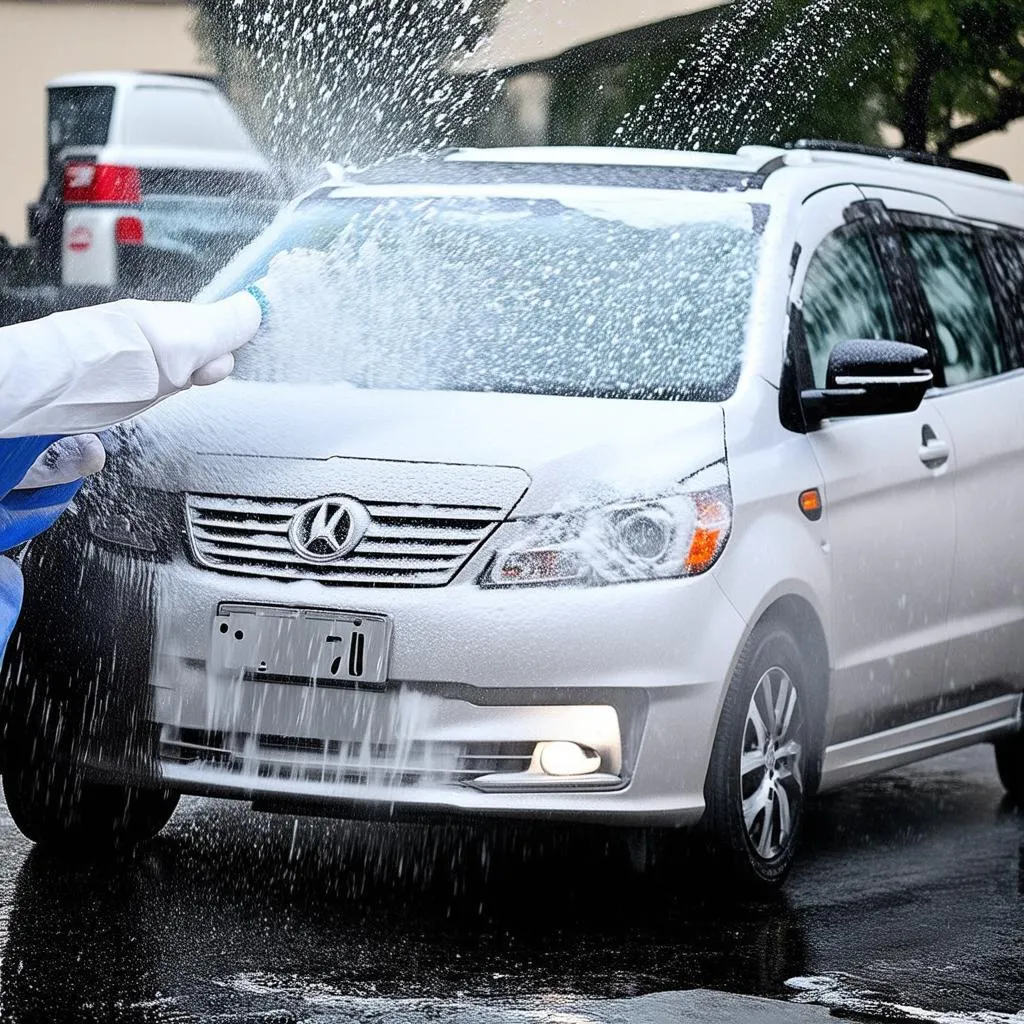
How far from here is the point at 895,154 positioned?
792cm

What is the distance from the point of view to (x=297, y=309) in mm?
6473

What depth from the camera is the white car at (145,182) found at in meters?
16.2

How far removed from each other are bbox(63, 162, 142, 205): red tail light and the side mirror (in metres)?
10.6

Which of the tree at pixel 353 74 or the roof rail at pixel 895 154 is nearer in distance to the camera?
the roof rail at pixel 895 154

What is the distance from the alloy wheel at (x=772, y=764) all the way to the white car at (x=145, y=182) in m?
10.1

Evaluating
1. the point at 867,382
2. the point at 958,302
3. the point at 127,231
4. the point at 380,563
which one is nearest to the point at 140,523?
the point at 380,563

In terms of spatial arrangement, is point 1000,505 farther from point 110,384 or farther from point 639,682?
point 110,384

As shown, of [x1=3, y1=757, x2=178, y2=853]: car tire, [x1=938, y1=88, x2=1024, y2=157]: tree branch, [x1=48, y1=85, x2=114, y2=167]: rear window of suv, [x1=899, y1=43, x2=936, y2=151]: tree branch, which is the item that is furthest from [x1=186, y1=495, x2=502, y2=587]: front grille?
[x1=48, y1=85, x2=114, y2=167]: rear window of suv

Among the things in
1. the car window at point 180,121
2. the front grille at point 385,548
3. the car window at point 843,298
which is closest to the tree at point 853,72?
the car window at point 180,121

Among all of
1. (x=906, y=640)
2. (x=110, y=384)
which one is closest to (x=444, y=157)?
(x=906, y=640)

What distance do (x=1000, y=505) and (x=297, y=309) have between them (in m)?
2.19

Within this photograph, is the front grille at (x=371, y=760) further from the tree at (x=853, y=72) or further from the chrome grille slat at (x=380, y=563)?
the tree at (x=853, y=72)

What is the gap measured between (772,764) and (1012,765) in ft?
7.09

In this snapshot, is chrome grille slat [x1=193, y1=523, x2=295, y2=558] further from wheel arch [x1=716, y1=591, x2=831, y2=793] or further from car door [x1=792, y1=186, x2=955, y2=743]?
car door [x1=792, y1=186, x2=955, y2=743]
